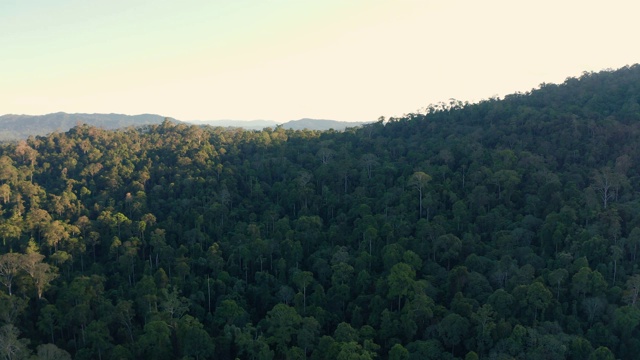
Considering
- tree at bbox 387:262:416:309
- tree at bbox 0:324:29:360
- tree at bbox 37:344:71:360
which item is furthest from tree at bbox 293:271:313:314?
tree at bbox 0:324:29:360

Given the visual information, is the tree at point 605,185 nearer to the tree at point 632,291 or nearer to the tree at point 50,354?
the tree at point 632,291

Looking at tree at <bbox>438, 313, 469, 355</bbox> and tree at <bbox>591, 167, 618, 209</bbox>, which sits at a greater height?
tree at <bbox>591, 167, 618, 209</bbox>

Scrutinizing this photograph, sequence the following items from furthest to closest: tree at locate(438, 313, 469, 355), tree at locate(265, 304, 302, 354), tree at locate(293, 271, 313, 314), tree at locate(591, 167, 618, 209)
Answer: tree at locate(591, 167, 618, 209), tree at locate(293, 271, 313, 314), tree at locate(265, 304, 302, 354), tree at locate(438, 313, 469, 355)

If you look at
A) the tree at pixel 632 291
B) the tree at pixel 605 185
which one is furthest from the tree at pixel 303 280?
the tree at pixel 605 185

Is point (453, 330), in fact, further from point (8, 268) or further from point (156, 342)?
point (8, 268)

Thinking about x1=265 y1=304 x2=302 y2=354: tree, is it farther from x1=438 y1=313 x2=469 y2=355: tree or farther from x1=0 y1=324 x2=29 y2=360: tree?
x1=0 y1=324 x2=29 y2=360: tree

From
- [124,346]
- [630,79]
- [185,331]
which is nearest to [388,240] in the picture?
[185,331]

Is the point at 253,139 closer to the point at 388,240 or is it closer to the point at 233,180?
the point at 233,180

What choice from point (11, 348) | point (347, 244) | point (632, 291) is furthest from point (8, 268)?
point (632, 291)

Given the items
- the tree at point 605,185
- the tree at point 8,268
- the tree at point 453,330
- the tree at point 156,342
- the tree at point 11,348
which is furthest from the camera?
the tree at point 605,185

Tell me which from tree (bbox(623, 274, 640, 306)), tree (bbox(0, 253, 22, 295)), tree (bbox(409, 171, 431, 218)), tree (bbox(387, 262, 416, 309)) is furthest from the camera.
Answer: tree (bbox(409, 171, 431, 218))
